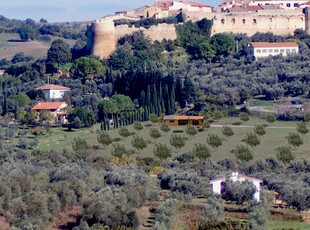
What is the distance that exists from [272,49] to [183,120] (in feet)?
57.6

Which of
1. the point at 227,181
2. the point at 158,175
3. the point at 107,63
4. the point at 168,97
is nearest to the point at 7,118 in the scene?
the point at 168,97

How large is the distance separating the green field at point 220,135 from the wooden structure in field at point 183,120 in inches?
29.9

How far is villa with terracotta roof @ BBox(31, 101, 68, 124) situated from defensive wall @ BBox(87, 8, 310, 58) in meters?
12.5

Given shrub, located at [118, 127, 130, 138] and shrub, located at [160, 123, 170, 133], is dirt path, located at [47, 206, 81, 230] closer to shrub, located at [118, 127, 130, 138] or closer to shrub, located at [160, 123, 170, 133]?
shrub, located at [118, 127, 130, 138]

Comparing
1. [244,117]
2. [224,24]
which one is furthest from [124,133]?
[224,24]

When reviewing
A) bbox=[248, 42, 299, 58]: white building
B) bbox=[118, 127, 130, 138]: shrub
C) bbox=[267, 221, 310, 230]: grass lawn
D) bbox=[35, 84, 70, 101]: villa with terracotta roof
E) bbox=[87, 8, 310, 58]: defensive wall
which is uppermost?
bbox=[87, 8, 310, 58]: defensive wall

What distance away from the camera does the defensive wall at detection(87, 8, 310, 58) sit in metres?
65.7

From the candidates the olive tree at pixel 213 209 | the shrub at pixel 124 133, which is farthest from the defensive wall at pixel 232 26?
the olive tree at pixel 213 209

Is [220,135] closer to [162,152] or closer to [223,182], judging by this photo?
[162,152]

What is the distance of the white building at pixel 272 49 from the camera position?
6094cm

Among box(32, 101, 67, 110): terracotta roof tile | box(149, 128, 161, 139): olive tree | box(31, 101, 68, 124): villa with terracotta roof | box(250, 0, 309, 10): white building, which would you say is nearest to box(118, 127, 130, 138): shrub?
box(149, 128, 161, 139): olive tree

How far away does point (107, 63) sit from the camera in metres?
63.1

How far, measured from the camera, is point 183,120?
4566 centimetres

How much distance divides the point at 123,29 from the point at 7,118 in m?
Result: 17.9
